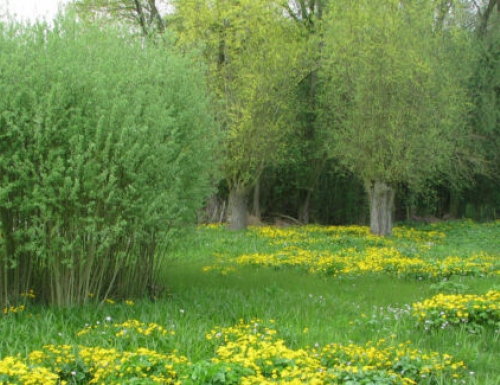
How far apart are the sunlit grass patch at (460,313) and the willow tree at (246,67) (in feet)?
43.4

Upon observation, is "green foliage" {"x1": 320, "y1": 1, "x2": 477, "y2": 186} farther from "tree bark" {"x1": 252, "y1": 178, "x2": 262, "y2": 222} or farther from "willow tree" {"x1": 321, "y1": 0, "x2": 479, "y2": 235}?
"tree bark" {"x1": 252, "y1": 178, "x2": 262, "y2": 222}

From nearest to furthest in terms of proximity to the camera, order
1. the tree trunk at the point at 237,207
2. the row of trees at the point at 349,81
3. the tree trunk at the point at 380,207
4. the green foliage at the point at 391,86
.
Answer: the green foliage at the point at 391,86 < the row of trees at the point at 349,81 < the tree trunk at the point at 380,207 < the tree trunk at the point at 237,207

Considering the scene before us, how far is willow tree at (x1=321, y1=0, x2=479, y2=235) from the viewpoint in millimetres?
19094

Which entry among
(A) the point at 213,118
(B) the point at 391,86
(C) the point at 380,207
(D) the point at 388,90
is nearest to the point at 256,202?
(C) the point at 380,207

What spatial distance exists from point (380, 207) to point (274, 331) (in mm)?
16153

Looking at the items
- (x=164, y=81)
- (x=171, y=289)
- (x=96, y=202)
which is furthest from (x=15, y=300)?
(x=164, y=81)

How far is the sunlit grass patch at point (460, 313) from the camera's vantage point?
6.41 meters

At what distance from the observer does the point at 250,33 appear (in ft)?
66.5

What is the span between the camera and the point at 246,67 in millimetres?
19922

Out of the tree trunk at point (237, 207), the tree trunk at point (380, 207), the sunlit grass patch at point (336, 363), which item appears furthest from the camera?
the tree trunk at point (237, 207)

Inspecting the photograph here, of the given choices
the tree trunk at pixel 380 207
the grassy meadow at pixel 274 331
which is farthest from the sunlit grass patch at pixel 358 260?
the tree trunk at pixel 380 207

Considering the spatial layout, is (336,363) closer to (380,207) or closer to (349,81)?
(380,207)

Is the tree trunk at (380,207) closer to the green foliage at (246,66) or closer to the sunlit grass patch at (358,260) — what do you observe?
the sunlit grass patch at (358,260)

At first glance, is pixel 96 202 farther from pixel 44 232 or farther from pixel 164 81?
pixel 164 81
